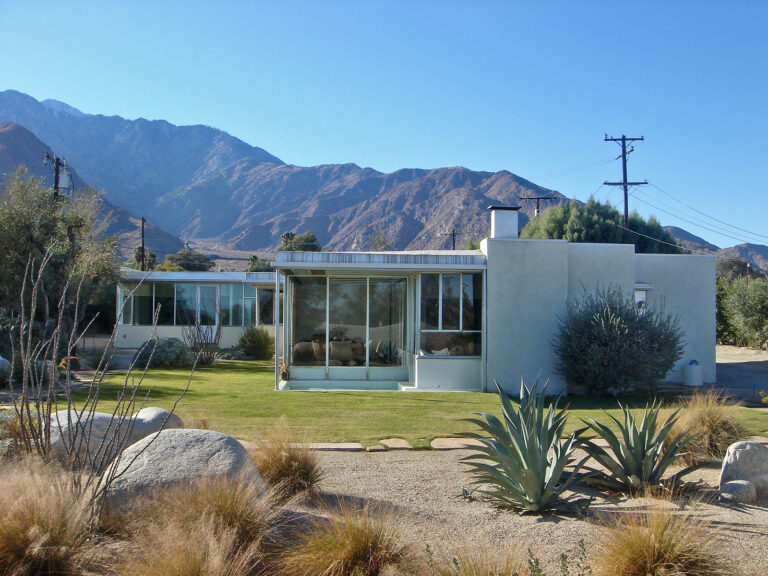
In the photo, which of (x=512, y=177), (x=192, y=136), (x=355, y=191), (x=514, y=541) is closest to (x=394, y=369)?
(x=514, y=541)

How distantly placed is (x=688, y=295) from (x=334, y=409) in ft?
33.4

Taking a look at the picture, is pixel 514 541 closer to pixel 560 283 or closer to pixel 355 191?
pixel 560 283

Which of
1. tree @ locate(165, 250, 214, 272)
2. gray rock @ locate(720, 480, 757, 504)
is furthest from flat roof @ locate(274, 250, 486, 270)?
tree @ locate(165, 250, 214, 272)

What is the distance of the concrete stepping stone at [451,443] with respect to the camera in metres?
8.01

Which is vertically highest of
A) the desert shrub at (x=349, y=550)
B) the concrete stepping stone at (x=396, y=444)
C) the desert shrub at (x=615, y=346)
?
the desert shrub at (x=615, y=346)

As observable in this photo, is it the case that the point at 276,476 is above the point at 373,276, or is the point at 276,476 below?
below

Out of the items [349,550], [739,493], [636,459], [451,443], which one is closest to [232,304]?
[451,443]

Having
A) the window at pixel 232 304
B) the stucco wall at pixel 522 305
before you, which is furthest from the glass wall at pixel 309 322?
the window at pixel 232 304

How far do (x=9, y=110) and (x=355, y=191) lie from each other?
90.7 metres

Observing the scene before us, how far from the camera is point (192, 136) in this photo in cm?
16012

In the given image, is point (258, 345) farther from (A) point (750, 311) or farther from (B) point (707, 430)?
(A) point (750, 311)

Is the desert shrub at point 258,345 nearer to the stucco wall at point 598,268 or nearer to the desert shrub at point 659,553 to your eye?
the stucco wall at point 598,268

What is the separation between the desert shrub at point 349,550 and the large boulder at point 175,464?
2.96 ft

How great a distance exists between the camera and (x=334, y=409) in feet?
35.9
